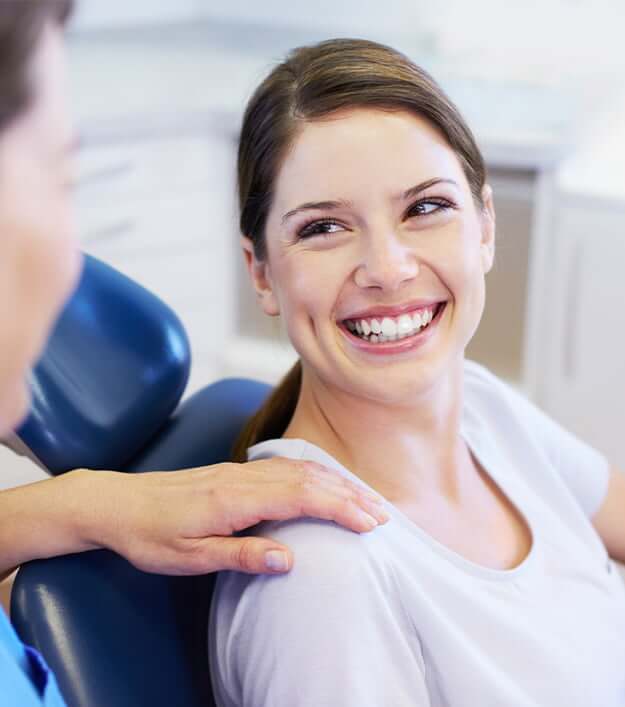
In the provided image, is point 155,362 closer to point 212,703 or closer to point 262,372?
point 212,703

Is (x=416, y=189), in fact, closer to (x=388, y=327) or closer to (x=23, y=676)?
(x=388, y=327)

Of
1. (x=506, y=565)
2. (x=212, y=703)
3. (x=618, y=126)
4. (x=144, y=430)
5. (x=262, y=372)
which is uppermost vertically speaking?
(x=618, y=126)

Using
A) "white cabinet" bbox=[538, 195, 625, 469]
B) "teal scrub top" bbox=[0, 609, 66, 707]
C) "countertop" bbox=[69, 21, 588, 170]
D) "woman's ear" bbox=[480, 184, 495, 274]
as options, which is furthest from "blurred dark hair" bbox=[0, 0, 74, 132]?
"white cabinet" bbox=[538, 195, 625, 469]

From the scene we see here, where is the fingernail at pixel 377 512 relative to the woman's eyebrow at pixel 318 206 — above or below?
below

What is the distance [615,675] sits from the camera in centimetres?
110

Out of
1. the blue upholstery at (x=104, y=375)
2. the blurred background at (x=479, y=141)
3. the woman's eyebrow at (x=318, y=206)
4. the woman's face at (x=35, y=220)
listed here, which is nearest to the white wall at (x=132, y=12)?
the blurred background at (x=479, y=141)

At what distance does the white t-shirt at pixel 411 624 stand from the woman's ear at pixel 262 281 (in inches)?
5.7

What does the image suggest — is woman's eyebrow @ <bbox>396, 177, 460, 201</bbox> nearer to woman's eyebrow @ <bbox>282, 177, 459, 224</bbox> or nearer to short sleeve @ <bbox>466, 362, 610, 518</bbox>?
woman's eyebrow @ <bbox>282, 177, 459, 224</bbox>

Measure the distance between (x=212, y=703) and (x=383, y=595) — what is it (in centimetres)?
27

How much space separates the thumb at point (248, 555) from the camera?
3.10 feet

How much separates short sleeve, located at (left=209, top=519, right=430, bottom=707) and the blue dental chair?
11 cm

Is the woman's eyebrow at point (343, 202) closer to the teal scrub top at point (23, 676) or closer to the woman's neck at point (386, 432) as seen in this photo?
the woman's neck at point (386, 432)

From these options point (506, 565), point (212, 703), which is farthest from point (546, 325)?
point (212, 703)

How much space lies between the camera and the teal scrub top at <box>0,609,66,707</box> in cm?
81
